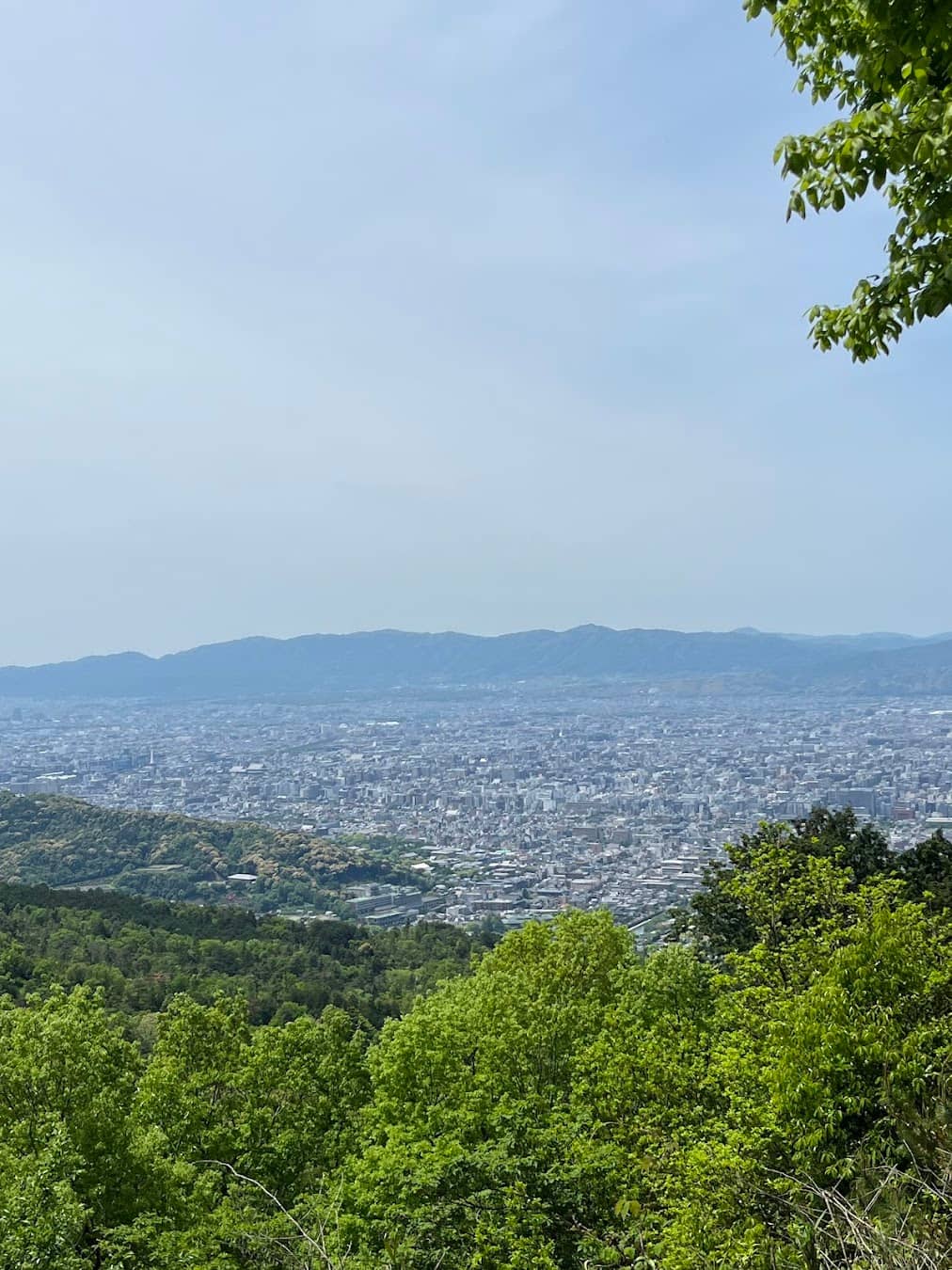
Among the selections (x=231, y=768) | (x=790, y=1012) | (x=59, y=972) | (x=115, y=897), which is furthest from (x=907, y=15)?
(x=231, y=768)

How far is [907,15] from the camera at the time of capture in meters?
3.52

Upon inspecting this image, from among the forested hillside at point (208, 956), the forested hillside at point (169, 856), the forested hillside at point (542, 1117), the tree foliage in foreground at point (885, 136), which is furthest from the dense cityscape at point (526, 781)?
the tree foliage in foreground at point (885, 136)

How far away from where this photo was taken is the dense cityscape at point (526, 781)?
232ft

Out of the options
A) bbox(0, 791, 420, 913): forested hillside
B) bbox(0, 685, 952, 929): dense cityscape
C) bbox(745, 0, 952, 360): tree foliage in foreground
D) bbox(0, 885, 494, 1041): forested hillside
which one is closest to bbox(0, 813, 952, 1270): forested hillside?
bbox(745, 0, 952, 360): tree foliage in foreground

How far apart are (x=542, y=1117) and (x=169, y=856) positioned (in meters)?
62.3

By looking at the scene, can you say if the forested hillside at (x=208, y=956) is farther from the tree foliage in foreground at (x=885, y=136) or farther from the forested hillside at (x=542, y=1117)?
the tree foliage in foreground at (x=885, y=136)

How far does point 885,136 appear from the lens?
12.6 ft

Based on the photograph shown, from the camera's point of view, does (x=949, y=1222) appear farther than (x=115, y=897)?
No

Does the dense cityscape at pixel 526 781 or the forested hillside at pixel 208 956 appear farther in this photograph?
the dense cityscape at pixel 526 781

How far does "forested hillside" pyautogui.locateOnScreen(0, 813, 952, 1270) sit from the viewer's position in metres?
7.75

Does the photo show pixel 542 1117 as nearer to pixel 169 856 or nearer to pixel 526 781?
pixel 169 856

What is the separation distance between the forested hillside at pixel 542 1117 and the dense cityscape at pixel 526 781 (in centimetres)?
3995

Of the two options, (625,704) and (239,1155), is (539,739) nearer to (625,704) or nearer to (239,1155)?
(625,704)

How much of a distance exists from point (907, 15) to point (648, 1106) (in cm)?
996
